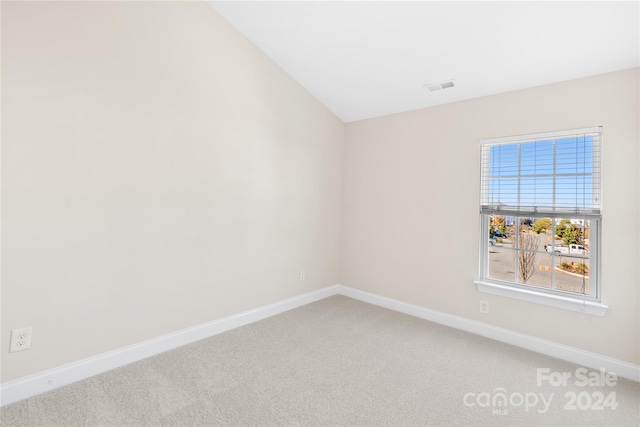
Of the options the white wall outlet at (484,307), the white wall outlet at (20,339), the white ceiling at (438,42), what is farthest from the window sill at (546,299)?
the white wall outlet at (20,339)

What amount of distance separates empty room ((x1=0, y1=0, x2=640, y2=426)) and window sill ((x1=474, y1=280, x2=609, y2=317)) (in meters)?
0.02

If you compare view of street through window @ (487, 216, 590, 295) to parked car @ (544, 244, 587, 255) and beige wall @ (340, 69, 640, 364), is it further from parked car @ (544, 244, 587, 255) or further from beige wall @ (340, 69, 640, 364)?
beige wall @ (340, 69, 640, 364)

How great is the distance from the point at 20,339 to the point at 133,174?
3.98ft

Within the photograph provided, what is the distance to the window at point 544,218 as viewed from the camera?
7.74 ft

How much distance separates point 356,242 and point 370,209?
50 cm

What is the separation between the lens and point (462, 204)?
9.80 feet

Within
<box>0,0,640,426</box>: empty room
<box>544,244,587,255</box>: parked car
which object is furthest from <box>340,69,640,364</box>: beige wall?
<box>544,244,587,255</box>: parked car

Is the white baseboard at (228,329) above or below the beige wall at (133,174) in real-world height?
below

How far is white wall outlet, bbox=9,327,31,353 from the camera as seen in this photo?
172 centimetres

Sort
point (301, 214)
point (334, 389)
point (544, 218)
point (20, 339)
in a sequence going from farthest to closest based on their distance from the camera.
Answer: point (301, 214) < point (544, 218) < point (334, 389) < point (20, 339)

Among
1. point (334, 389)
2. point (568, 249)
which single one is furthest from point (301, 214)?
point (568, 249)

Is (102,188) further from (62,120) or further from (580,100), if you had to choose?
(580,100)

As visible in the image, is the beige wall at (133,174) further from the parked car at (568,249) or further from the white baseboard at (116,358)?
the parked car at (568,249)

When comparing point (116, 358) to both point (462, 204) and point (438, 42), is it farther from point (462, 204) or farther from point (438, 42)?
point (438, 42)
